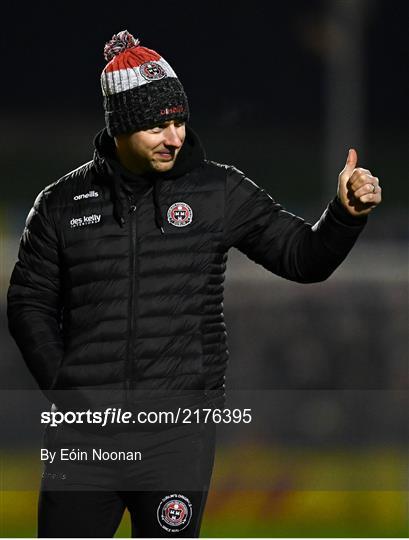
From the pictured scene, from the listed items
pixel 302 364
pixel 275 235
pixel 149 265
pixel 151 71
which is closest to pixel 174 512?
pixel 149 265

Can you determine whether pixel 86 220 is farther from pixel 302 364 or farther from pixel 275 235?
pixel 302 364

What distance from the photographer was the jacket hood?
2.86 m

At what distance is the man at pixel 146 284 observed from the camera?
2836 millimetres

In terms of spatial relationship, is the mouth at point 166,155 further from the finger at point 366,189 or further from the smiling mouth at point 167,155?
the finger at point 366,189

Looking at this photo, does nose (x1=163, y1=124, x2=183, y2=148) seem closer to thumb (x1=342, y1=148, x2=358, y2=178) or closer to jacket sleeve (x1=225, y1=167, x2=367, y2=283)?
jacket sleeve (x1=225, y1=167, x2=367, y2=283)

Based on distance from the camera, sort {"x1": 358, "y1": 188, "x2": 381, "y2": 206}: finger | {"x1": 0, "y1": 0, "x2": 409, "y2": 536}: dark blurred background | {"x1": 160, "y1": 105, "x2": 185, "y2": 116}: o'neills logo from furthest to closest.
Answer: {"x1": 0, "y1": 0, "x2": 409, "y2": 536}: dark blurred background → {"x1": 160, "y1": 105, "x2": 185, "y2": 116}: o'neills logo → {"x1": 358, "y1": 188, "x2": 381, "y2": 206}: finger

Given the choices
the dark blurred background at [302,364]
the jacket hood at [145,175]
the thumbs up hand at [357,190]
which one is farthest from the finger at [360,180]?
the dark blurred background at [302,364]

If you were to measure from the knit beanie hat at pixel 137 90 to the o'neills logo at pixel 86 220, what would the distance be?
0.66ft

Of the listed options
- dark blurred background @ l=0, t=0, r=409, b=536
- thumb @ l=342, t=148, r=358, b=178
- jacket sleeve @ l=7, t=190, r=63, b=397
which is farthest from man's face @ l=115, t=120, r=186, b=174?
dark blurred background @ l=0, t=0, r=409, b=536

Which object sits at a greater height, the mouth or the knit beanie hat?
the knit beanie hat

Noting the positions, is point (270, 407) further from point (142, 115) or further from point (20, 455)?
point (142, 115)

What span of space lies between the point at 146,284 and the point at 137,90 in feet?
1.48

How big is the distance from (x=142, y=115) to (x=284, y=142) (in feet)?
35.0

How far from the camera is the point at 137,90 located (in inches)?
114
